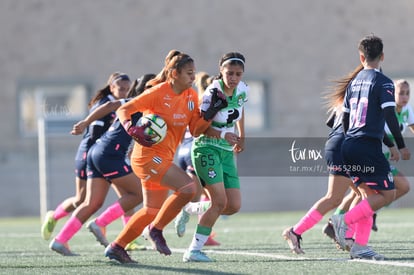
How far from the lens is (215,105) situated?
26.1 feet

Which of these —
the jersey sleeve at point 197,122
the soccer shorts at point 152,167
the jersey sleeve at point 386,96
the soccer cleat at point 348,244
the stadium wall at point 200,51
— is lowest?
the stadium wall at point 200,51

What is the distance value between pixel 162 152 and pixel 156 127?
0.89ft

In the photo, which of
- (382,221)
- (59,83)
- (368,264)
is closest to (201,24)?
(59,83)

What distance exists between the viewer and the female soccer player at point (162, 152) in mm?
7668

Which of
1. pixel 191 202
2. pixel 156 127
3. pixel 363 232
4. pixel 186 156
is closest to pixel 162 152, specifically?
pixel 156 127

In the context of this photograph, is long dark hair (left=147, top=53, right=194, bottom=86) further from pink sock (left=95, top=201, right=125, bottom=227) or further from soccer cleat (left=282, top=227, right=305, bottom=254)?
pink sock (left=95, top=201, right=125, bottom=227)

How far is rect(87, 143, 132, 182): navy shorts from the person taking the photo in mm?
9438

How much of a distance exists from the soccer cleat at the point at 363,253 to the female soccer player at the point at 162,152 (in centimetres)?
140

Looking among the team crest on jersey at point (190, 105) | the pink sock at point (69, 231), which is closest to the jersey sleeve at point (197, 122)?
the team crest on jersey at point (190, 105)

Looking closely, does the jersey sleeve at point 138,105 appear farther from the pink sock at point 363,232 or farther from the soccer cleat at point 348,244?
the soccer cleat at point 348,244

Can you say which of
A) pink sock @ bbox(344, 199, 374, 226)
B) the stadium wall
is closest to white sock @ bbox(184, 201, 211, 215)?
pink sock @ bbox(344, 199, 374, 226)

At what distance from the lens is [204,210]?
8.54 metres

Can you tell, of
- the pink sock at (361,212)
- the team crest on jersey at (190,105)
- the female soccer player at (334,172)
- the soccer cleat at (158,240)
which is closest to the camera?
the pink sock at (361,212)

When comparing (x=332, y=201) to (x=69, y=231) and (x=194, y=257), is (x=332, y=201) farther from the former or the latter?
(x=69, y=231)
